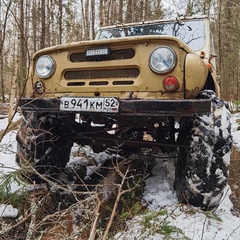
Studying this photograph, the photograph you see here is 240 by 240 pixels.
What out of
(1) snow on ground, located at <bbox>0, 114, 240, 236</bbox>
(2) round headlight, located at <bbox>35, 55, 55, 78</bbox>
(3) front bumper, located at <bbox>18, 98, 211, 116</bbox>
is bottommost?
(1) snow on ground, located at <bbox>0, 114, 240, 236</bbox>

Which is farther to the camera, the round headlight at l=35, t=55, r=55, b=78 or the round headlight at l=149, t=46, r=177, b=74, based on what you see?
the round headlight at l=35, t=55, r=55, b=78

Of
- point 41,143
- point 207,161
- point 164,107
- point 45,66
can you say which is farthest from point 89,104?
point 207,161

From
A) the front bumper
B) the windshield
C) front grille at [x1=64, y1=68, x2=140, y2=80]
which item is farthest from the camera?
the windshield

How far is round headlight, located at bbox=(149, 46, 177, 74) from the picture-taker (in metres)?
2.57

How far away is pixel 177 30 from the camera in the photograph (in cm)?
405

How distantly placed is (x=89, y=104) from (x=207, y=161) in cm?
114

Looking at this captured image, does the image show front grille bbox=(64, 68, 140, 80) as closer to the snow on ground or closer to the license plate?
the license plate

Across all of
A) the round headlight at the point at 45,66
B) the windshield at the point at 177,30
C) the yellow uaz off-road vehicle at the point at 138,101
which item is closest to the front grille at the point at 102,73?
the yellow uaz off-road vehicle at the point at 138,101

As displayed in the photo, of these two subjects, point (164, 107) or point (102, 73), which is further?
point (102, 73)

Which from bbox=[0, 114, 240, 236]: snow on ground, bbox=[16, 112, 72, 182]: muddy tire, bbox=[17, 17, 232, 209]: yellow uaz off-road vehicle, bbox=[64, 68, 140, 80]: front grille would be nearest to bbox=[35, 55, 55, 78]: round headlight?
bbox=[17, 17, 232, 209]: yellow uaz off-road vehicle

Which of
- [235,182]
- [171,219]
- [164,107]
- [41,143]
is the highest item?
[164,107]

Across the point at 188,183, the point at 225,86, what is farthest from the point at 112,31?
the point at 225,86

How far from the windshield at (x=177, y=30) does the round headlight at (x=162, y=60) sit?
1216 mm

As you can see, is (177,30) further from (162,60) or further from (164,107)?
(164,107)
